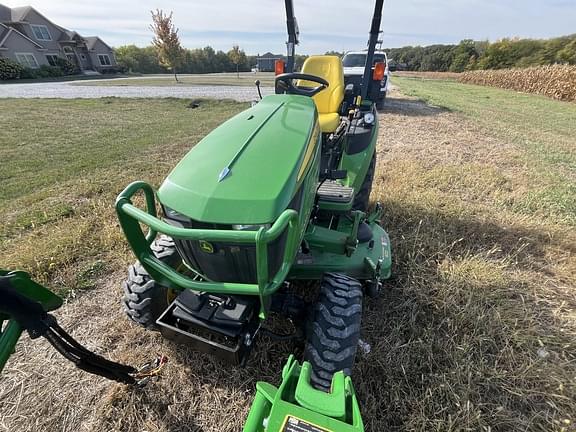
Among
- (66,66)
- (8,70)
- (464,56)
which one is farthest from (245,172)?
(464,56)

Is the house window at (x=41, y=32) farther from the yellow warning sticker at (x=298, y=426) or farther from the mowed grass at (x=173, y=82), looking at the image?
the yellow warning sticker at (x=298, y=426)

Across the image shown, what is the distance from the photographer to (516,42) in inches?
1282

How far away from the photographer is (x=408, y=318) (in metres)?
2.09

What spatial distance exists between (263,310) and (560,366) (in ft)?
5.60

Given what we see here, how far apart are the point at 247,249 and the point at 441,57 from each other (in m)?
50.7

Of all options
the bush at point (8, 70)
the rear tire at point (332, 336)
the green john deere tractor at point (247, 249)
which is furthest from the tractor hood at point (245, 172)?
the bush at point (8, 70)

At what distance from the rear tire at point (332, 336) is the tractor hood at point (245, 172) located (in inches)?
21.6

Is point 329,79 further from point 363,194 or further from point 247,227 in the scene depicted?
point 247,227

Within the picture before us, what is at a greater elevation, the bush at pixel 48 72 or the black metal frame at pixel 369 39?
the black metal frame at pixel 369 39

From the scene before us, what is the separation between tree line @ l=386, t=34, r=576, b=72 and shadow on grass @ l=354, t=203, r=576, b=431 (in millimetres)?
22351

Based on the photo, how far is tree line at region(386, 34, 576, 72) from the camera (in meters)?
28.1

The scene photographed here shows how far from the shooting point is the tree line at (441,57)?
28.9 metres

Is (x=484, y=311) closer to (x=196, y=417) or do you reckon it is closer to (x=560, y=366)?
(x=560, y=366)

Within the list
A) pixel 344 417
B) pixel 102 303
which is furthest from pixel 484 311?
pixel 102 303
